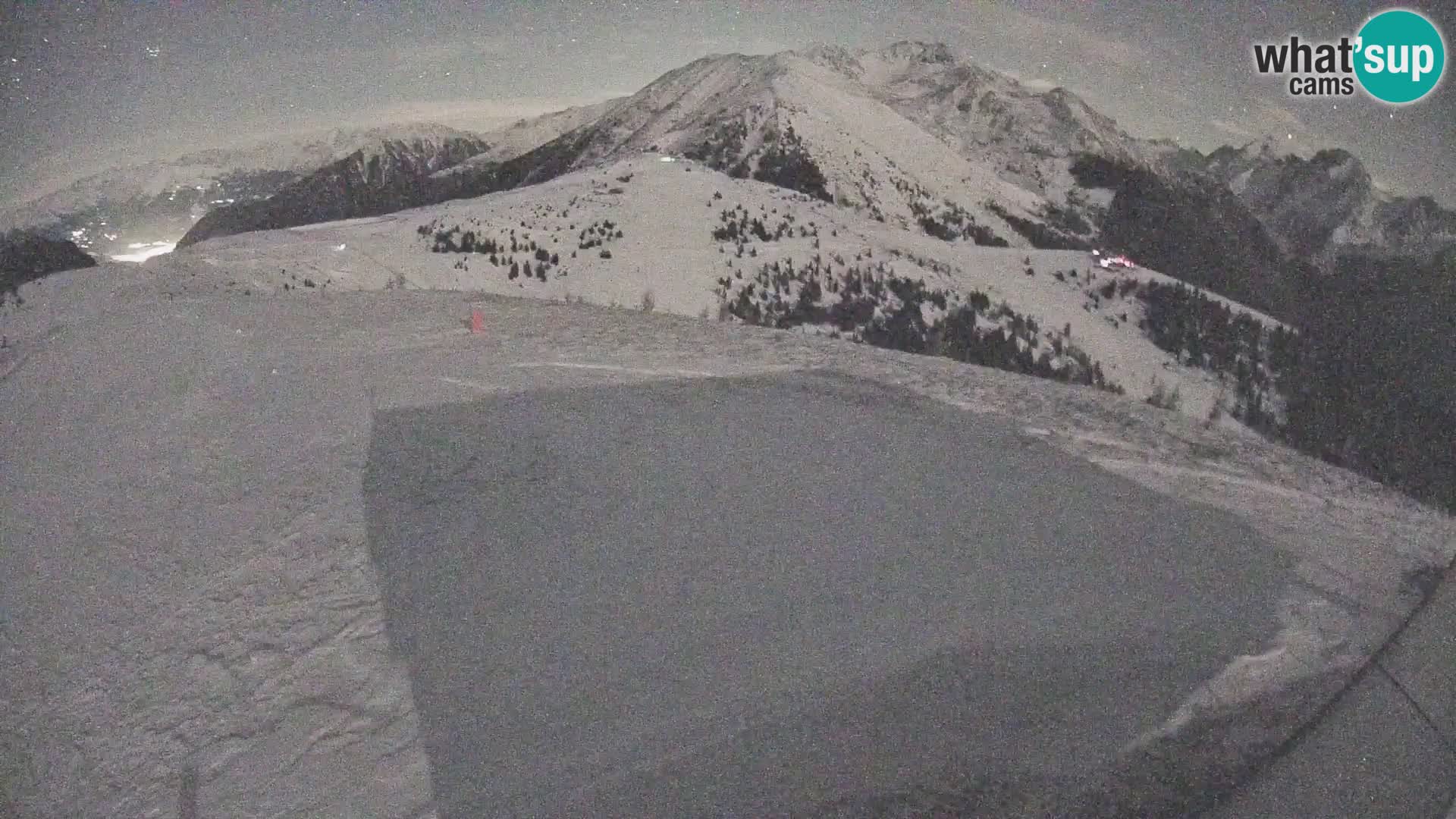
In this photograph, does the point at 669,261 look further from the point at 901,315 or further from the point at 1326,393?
the point at 1326,393

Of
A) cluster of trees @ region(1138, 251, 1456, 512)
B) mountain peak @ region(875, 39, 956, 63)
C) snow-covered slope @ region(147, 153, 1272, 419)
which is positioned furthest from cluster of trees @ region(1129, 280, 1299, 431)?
mountain peak @ region(875, 39, 956, 63)

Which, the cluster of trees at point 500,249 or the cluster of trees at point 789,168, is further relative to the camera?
the cluster of trees at point 789,168

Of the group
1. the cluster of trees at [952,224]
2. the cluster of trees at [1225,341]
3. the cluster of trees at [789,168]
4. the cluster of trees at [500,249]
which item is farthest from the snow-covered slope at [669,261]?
the cluster of trees at [952,224]

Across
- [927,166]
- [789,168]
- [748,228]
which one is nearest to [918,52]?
[927,166]

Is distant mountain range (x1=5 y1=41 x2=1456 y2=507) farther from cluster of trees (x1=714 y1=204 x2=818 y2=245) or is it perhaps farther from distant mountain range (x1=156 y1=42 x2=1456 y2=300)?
distant mountain range (x1=156 y1=42 x2=1456 y2=300)

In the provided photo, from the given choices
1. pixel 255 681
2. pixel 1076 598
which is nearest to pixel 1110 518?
pixel 1076 598

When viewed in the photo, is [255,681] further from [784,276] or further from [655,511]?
→ [784,276]

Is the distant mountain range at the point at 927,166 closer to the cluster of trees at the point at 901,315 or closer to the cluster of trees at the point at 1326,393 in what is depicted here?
the cluster of trees at the point at 1326,393

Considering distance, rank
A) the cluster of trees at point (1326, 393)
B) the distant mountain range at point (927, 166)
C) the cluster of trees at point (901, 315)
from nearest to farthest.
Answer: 1. the cluster of trees at point (1326, 393)
2. the cluster of trees at point (901, 315)
3. the distant mountain range at point (927, 166)
